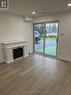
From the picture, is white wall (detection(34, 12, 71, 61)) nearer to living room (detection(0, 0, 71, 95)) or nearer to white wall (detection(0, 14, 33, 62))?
living room (detection(0, 0, 71, 95))

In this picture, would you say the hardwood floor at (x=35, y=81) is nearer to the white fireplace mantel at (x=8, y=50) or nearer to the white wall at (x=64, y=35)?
the white fireplace mantel at (x=8, y=50)

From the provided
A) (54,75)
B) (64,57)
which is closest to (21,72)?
(54,75)

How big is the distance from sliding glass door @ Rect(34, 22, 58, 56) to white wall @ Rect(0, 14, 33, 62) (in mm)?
402

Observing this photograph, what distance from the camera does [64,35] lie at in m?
5.04

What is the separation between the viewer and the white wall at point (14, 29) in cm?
497

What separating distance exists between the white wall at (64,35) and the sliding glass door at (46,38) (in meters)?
0.41

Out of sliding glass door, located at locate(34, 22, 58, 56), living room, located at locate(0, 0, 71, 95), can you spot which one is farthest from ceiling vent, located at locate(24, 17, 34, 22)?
sliding glass door, located at locate(34, 22, 58, 56)

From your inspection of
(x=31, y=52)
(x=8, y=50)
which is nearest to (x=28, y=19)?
(x=31, y=52)

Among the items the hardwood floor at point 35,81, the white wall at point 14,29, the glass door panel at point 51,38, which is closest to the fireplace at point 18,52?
the white wall at point 14,29

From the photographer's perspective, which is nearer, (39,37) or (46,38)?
(46,38)

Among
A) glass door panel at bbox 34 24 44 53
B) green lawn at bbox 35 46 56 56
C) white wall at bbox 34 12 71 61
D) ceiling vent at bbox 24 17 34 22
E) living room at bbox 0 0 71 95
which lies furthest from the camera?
glass door panel at bbox 34 24 44 53

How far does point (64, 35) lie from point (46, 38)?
1386 mm

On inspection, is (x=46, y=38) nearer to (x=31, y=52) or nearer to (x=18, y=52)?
(x=31, y=52)

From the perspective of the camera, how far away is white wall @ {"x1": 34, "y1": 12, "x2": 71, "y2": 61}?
4.86 metres
